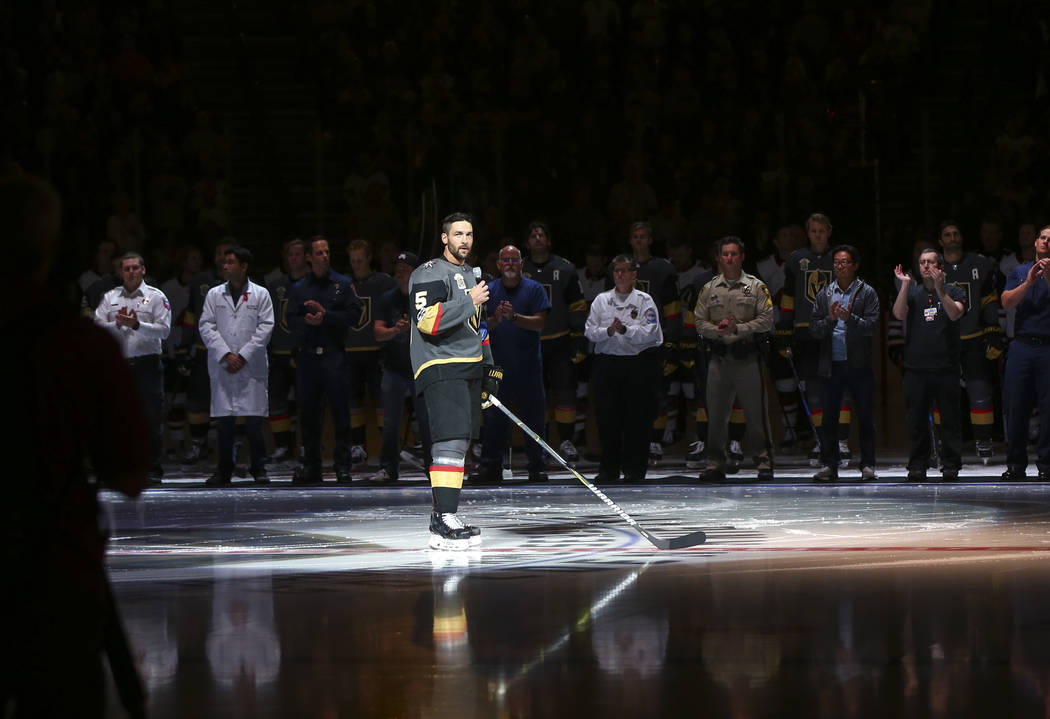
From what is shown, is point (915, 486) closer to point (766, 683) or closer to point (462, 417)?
point (462, 417)

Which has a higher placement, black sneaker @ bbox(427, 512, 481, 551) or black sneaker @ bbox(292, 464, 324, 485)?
black sneaker @ bbox(292, 464, 324, 485)

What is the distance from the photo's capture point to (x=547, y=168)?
1984cm

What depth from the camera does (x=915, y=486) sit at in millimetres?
13539

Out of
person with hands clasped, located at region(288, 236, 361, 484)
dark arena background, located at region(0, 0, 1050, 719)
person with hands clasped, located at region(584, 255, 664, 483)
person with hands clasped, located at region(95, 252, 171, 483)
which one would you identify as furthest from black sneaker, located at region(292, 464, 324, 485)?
person with hands clasped, located at region(584, 255, 664, 483)

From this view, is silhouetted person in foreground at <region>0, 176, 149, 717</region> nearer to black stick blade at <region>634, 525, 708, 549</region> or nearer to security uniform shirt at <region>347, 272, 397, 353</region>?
black stick blade at <region>634, 525, 708, 549</region>

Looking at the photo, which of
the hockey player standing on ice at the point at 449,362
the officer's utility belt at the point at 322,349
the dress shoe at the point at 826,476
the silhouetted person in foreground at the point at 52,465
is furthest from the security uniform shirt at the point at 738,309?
the silhouetted person in foreground at the point at 52,465

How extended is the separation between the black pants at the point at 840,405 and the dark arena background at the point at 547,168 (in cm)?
36

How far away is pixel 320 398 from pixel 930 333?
5.29 m

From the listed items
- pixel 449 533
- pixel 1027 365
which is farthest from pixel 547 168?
pixel 449 533

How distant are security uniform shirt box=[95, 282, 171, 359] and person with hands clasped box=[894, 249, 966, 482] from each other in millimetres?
6342

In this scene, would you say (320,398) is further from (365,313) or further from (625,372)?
(625,372)

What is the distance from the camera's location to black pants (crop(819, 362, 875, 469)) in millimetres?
13891

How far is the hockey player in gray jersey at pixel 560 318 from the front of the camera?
1571 cm

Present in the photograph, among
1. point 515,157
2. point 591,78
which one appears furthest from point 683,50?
point 515,157
